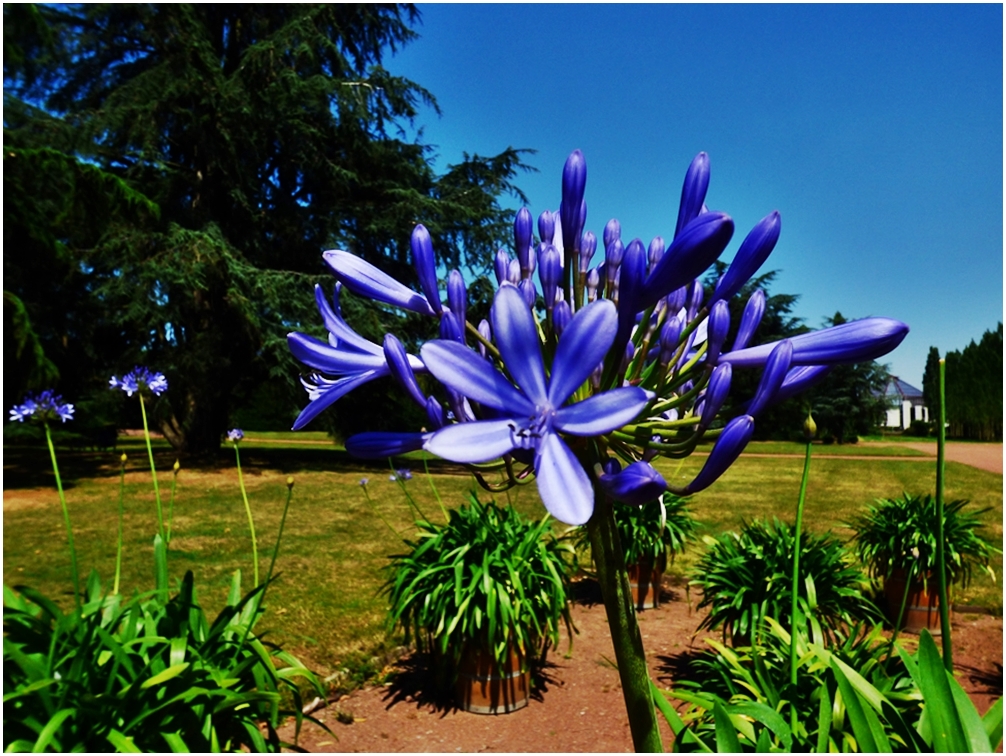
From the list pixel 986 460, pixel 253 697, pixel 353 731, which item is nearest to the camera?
pixel 253 697

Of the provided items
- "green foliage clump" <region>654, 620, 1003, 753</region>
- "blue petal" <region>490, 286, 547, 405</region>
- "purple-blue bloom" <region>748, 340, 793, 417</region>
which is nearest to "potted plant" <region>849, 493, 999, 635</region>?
"green foliage clump" <region>654, 620, 1003, 753</region>

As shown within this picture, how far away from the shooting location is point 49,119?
13.9m

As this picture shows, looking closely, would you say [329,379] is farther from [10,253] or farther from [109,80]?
[109,80]

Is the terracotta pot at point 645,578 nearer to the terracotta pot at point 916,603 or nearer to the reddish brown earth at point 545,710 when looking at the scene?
the reddish brown earth at point 545,710

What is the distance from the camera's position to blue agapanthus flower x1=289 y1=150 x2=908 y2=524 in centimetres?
86

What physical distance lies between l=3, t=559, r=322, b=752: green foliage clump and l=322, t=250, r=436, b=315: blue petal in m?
1.76

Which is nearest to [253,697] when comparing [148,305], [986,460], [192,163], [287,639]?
[287,639]

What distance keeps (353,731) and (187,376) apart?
12772 millimetres

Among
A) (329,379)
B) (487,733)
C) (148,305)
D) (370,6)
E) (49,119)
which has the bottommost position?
(487,733)

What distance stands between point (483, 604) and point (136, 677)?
200 cm

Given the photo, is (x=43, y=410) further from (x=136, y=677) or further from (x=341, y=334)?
(x=341, y=334)

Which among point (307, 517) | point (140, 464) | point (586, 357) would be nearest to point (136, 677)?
point (586, 357)

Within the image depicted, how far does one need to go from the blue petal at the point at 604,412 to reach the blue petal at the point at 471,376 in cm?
7

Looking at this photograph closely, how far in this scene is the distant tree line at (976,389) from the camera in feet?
101
